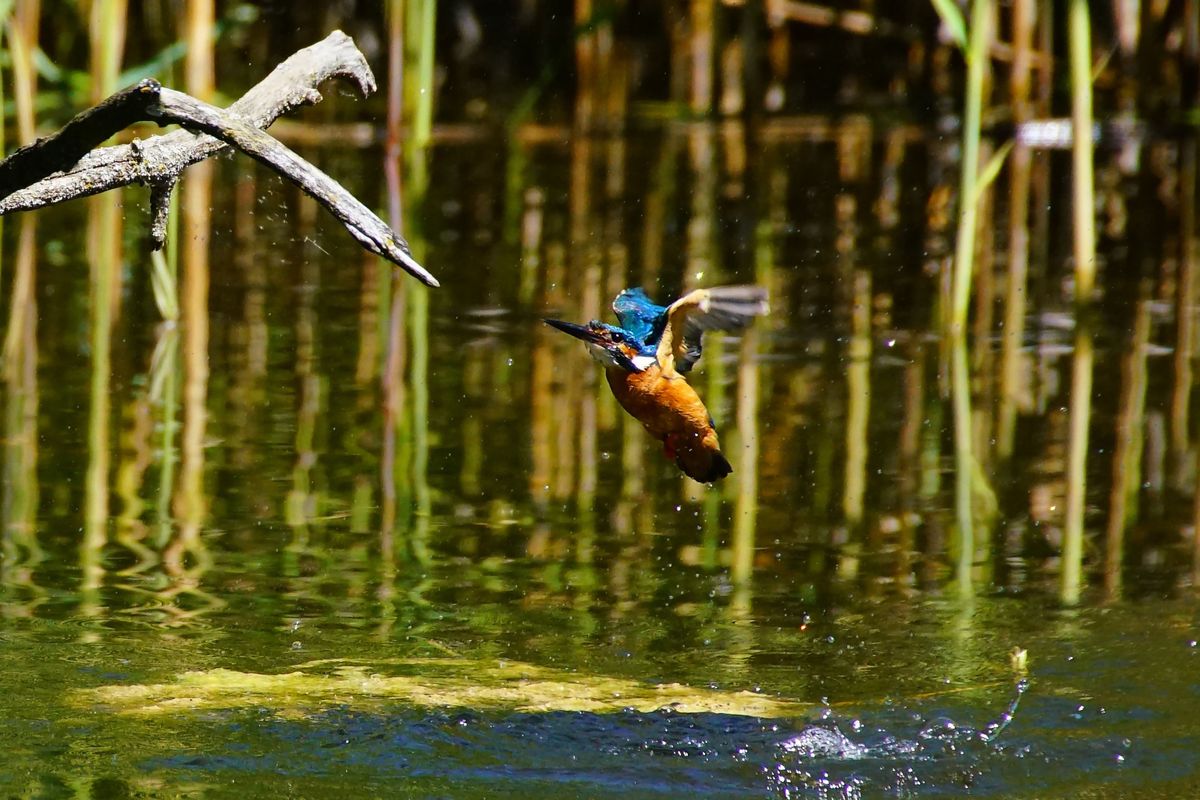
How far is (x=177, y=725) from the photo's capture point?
11.2 ft

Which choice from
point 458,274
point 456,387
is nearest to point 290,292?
point 458,274

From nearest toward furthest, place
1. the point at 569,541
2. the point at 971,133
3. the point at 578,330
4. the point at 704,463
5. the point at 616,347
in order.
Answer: the point at 578,330
the point at 616,347
the point at 704,463
the point at 569,541
the point at 971,133

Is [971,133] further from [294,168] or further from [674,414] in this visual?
[294,168]

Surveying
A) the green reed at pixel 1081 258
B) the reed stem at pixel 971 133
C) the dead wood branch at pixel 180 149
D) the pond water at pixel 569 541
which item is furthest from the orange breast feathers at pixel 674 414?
the reed stem at pixel 971 133

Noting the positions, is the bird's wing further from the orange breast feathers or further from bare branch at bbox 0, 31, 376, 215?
bare branch at bbox 0, 31, 376, 215

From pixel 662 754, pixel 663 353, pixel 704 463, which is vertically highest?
pixel 663 353

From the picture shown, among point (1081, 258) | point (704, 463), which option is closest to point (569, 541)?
point (704, 463)

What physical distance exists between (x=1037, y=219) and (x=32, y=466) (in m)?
5.39

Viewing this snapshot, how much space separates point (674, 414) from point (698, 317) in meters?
0.18

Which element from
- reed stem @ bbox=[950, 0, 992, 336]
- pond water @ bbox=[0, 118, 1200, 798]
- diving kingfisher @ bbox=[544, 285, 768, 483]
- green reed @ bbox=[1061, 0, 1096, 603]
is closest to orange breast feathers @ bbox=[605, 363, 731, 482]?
diving kingfisher @ bbox=[544, 285, 768, 483]

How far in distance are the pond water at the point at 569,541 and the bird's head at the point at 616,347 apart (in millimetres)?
591

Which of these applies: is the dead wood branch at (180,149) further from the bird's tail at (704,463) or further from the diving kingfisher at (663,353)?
the bird's tail at (704,463)

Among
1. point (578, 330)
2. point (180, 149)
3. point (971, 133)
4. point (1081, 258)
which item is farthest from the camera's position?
point (1081, 258)

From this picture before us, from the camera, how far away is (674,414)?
340 cm
